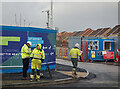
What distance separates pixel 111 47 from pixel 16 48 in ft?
47.1

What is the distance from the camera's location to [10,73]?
12008 mm

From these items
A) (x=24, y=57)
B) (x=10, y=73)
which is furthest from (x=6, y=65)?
(x=24, y=57)

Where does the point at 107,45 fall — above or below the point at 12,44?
above

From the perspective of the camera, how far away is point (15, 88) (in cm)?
812

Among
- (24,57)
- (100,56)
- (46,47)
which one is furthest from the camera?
(100,56)

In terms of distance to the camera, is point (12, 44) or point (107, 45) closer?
point (12, 44)

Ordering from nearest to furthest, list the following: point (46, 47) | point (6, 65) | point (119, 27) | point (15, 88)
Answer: point (15, 88) < point (6, 65) < point (46, 47) < point (119, 27)

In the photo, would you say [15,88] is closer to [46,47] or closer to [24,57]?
[24,57]

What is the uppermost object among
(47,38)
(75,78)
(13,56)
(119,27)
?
(119,27)

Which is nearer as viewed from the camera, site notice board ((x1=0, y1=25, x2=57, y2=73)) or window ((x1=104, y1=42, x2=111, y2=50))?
site notice board ((x1=0, y1=25, x2=57, y2=73))

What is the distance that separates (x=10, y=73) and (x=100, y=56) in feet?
44.4

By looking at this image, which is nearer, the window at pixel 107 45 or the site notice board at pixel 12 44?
the site notice board at pixel 12 44

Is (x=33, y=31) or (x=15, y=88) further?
(x=33, y=31)

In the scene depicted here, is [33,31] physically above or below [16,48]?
above
